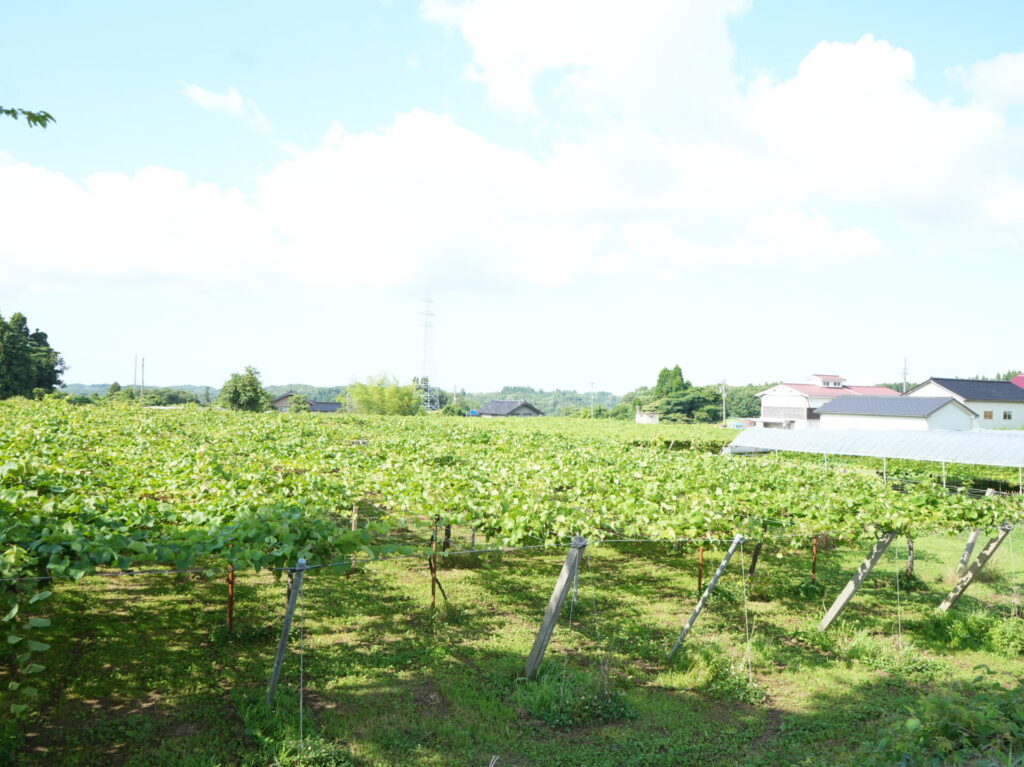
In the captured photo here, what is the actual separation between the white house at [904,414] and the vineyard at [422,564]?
36.0 m

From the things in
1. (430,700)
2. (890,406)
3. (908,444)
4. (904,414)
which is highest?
(890,406)

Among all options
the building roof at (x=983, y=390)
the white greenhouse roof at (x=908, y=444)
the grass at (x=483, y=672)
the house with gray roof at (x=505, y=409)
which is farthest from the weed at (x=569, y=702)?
the house with gray roof at (x=505, y=409)

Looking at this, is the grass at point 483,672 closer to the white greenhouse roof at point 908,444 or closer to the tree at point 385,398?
the white greenhouse roof at point 908,444

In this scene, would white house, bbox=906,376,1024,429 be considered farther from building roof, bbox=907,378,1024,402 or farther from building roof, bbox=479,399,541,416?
building roof, bbox=479,399,541,416

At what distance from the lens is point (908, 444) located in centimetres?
2475

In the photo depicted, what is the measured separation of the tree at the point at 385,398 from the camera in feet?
240

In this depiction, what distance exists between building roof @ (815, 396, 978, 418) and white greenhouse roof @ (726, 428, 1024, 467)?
64.4ft

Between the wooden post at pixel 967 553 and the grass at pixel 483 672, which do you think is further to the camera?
the wooden post at pixel 967 553

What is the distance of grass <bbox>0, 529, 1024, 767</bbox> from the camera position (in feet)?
19.9

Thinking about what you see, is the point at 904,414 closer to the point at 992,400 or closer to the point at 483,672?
the point at 992,400

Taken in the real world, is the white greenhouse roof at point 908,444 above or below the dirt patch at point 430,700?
above

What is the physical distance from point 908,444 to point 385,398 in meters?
57.6

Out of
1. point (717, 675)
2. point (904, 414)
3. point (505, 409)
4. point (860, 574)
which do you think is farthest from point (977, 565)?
point (505, 409)

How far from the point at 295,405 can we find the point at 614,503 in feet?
211
